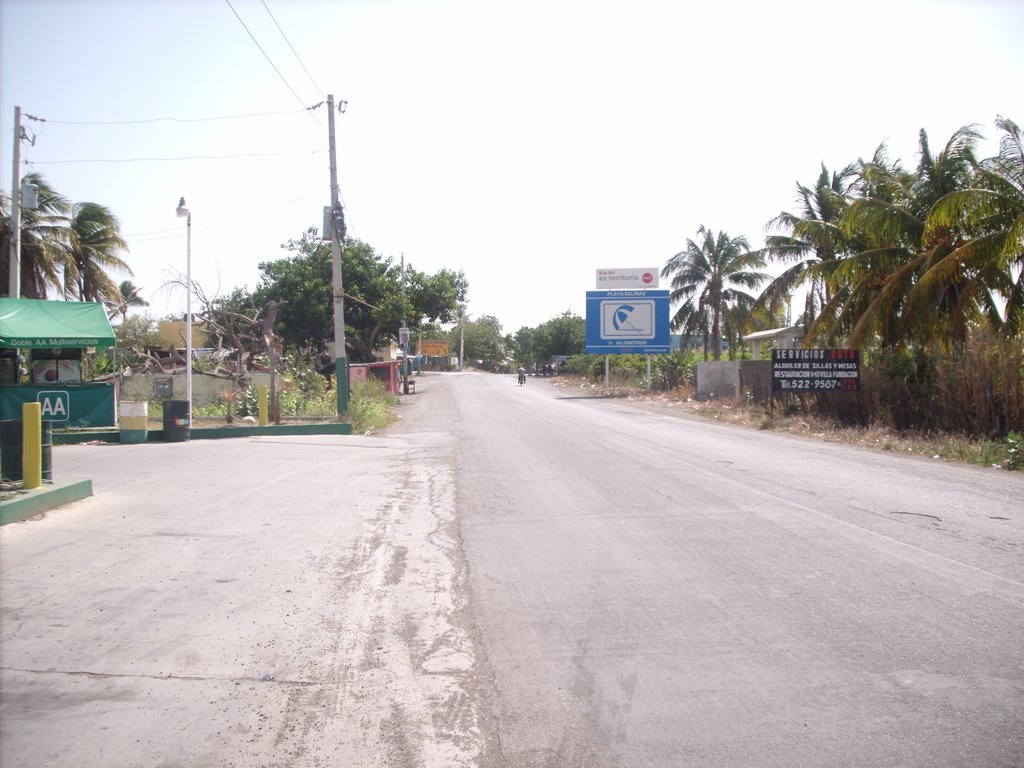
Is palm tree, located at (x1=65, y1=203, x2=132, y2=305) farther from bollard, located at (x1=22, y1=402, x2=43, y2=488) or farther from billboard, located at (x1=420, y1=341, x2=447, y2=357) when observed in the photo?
billboard, located at (x1=420, y1=341, x2=447, y2=357)

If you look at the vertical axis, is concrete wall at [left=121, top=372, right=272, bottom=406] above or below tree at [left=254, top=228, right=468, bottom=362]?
below

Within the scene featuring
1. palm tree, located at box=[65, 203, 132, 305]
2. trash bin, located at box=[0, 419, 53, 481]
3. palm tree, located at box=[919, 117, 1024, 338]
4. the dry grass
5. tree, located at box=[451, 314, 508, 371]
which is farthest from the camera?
tree, located at box=[451, 314, 508, 371]

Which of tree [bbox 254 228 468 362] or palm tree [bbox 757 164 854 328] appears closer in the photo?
palm tree [bbox 757 164 854 328]

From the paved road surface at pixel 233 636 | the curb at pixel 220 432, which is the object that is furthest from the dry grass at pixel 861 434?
the curb at pixel 220 432

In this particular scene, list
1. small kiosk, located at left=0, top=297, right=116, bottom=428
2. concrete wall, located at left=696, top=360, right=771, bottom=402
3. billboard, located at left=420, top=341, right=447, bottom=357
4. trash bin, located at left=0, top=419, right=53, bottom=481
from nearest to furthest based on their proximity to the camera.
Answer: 1. trash bin, located at left=0, top=419, right=53, bottom=481
2. small kiosk, located at left=0, top=297, right=116, bottom=428
3. concrete wall, located at left=696, top=360, right=771, bottom=402
4. billboard, located at left=420, top=341, right=447, bottom=357

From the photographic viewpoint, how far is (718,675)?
4672 millimetres

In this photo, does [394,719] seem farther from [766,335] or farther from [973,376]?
[766,335]

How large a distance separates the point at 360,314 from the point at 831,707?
4239cm

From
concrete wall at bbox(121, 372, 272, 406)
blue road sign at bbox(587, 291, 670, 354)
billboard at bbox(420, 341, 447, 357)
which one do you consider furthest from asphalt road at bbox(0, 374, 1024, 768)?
billboard at bbox(420, 341, 447, 357)

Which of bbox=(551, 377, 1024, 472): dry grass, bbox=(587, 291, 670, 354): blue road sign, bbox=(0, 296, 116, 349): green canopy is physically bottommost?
bbox=(551, 377, 1024, 472): dry grass

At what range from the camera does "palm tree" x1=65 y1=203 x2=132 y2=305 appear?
32.8 m

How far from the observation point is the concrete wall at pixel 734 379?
26797mm

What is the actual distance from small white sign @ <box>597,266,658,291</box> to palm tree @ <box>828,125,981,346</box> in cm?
1972

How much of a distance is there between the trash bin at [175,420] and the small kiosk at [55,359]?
2079 millimetres
